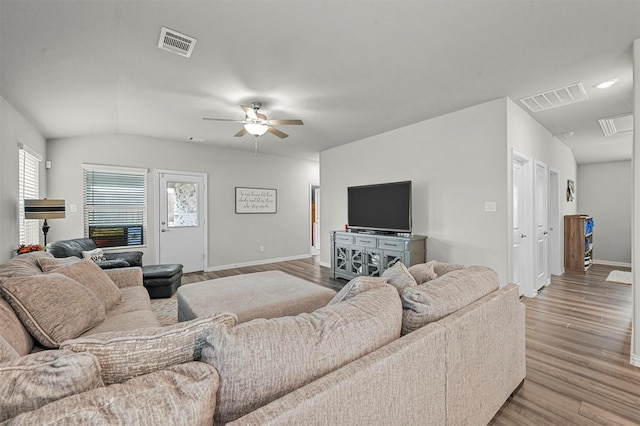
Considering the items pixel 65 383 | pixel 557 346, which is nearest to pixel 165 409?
pixel 65 383

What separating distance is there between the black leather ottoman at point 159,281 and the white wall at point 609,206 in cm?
860

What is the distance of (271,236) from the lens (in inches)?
259

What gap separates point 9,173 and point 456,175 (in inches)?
203

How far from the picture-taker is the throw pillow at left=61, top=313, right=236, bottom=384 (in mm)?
790

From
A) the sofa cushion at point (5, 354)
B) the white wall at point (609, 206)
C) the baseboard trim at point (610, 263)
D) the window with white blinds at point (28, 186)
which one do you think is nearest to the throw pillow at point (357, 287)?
the sofa cushion at point (5, 354)

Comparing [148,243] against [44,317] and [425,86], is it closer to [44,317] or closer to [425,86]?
[44,317]

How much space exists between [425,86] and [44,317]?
3.52 m

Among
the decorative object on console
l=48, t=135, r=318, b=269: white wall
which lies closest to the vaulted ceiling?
l=48, t=135, r=318, b=269: white wall

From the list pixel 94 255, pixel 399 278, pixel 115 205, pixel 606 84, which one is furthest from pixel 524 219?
pixel 115 205

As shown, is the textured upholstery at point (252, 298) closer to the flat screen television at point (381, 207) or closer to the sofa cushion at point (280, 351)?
the sofa cushion at point (280, 351)

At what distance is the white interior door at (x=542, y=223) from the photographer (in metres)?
4.21

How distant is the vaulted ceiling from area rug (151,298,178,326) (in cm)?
248

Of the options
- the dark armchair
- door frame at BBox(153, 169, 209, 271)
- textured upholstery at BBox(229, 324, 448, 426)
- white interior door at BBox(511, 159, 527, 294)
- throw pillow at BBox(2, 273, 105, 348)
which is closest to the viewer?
textured upholstery at BBox(229, 324, 448, 426)

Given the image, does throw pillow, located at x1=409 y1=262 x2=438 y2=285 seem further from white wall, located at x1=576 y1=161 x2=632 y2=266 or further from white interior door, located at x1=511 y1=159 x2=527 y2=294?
white wall, located at x1=576 y1=161 x2=632 y2=266
